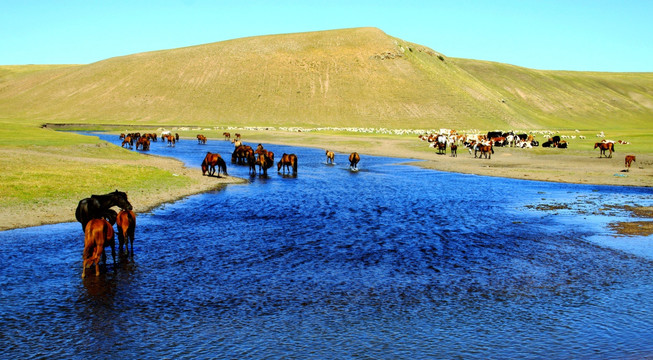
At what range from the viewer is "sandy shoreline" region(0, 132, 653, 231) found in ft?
64.1

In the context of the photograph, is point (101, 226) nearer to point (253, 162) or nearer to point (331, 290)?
point (331, 290)

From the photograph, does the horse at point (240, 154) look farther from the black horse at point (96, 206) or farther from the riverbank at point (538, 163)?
the black horse at point (96, 206)

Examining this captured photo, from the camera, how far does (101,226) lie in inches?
484

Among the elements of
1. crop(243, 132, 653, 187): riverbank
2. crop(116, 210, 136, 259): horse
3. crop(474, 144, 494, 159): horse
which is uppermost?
crop(474, 144, 494, 159): horse

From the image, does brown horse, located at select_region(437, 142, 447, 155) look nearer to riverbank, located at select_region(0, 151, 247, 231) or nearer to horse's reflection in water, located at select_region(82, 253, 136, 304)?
riverbank, located at select_region(0, 151, 247, 231)

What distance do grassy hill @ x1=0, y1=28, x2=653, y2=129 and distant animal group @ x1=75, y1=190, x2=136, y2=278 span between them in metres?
118

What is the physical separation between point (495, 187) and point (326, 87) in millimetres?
123922

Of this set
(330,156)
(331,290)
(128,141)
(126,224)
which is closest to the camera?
(331,290)

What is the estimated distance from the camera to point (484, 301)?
1133 centimetres

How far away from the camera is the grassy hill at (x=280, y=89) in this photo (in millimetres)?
140125

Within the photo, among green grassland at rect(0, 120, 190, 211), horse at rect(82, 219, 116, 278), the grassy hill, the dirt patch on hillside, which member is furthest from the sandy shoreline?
the grassy hill

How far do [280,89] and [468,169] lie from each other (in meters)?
114

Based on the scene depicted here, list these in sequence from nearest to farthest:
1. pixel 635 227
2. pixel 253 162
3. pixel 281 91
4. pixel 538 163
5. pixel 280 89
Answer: pixel 635 227 → pixel 253 162 → pixel 538 163 → pixel 281 91 → pixel 280 89

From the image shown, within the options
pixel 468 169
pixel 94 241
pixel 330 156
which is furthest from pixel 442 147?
pixel 94 241
